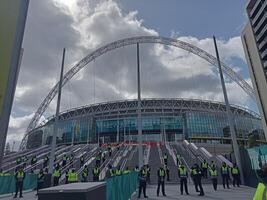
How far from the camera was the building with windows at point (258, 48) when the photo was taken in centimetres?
4488

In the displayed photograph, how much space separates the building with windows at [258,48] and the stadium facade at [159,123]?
882 inches

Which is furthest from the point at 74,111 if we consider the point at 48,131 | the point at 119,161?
the point at 119,161

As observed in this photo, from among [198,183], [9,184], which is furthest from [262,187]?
[9,184]

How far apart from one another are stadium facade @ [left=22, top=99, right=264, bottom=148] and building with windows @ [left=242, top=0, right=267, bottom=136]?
22.4 metres

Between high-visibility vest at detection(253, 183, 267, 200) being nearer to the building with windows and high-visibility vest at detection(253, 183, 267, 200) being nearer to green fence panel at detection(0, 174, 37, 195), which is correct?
green fence panel at detection(0, 174, 37, 195)

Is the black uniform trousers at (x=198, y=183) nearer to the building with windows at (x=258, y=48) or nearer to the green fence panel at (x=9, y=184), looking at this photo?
the green fence panel at (x=9, y=184)

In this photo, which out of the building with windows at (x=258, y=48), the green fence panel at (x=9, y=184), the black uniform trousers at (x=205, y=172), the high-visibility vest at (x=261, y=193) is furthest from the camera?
the building with windows at (x=258, y=48)

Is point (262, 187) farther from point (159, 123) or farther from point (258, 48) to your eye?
point (159, 123)

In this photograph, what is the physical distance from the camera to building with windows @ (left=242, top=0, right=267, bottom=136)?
44.9 meters

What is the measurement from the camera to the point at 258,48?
154 feet

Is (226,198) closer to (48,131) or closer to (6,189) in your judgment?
(6,189)

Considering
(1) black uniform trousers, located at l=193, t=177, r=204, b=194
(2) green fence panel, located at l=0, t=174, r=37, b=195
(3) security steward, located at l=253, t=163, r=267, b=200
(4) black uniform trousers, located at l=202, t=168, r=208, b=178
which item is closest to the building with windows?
(4) black uniform trousers, located at l=202, t=168, r=208, b=178

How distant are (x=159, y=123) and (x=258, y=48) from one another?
3229cm

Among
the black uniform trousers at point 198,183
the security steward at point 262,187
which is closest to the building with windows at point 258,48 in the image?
the black uniform trousers at point 198,183
